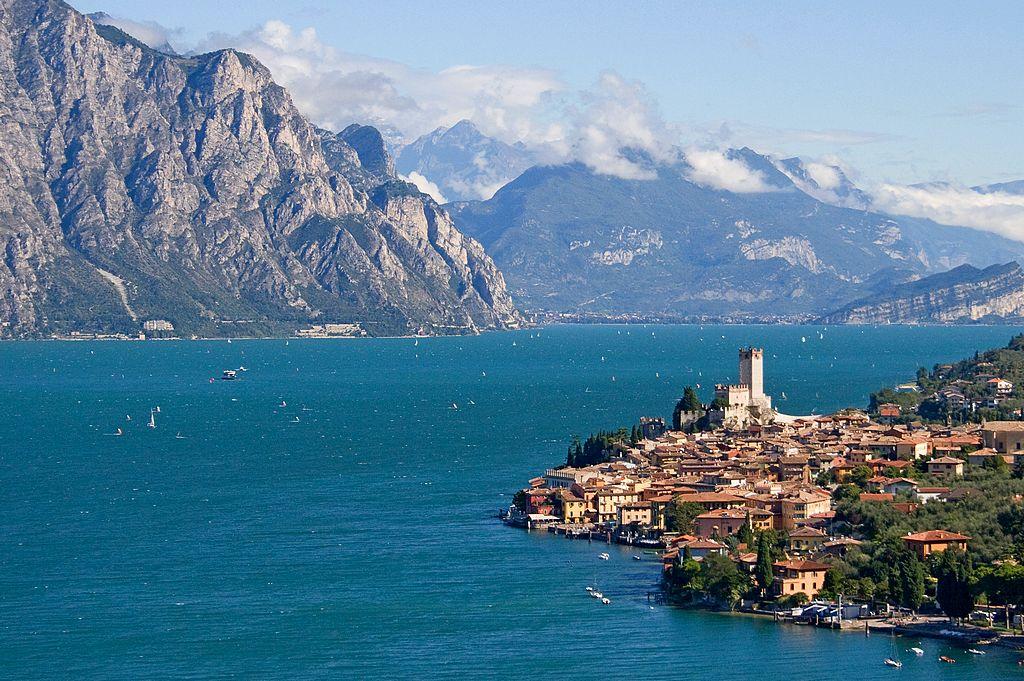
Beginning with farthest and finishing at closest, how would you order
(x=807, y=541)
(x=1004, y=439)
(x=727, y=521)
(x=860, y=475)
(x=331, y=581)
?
(x=1004, y=439) < (x=860, y=475) < (x=727, y=521) < (x=807, y=541) < (x=331, y=581)

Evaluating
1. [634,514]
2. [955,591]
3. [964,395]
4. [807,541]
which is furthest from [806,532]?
[964,395]

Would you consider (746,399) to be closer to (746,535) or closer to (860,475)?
(860,475)

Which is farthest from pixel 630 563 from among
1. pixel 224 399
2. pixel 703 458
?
pixel 224 399

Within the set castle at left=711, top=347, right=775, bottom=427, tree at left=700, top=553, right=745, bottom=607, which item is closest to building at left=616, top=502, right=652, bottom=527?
tree at left=700, top=553, right=745, bottom=607

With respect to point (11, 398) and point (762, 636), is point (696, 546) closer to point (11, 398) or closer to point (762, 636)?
point (762, 636)

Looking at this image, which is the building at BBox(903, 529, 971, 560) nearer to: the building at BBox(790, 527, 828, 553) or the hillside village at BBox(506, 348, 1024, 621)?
the hillside village at BBox(506, 348, 1024, 621)

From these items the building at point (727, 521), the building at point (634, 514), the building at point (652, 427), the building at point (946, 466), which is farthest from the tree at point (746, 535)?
the building at point (652, 427)
